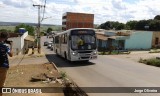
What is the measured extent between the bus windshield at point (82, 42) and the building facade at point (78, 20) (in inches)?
4645

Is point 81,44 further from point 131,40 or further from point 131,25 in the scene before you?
point 131,25

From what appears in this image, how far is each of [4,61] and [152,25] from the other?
322 ft

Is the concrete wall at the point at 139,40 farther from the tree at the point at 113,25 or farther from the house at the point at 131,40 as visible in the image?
the tree at the point at 113,25

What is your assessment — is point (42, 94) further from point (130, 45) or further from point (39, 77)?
point (130, 45)

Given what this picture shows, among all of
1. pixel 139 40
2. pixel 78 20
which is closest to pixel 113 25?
pixel 78 20

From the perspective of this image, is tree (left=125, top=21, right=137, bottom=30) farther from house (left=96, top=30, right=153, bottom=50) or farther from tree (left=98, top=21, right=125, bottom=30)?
house (left=96, top=30, right=153, bottom=50)

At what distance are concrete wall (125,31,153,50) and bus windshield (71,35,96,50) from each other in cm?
3030

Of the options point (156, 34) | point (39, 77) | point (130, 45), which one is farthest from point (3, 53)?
point (156, 34)

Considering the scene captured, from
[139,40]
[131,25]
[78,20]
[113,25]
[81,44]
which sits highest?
[78,20]

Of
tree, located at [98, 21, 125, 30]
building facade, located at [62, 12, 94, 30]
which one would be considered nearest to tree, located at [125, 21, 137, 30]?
tree, located at [98, 21, 125, 30]

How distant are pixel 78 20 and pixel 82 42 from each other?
122 meters

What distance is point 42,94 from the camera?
11.2 meters

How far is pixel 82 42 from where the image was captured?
938 inches

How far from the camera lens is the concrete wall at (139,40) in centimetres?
5397
